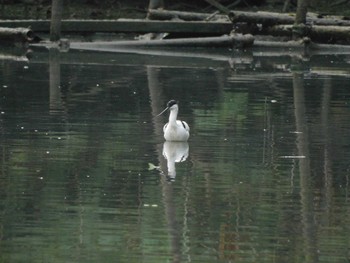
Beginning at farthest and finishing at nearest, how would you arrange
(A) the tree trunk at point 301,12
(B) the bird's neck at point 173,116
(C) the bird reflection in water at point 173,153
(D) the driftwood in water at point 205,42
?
(A) the tree trunk at point 301,12 → (D) the driftwood in water at point 205,42 → (B) the bird's neck at point 173,116 → (C) the bird reflection in water at point 173,153

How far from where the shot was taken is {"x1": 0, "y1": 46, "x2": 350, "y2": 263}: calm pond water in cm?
1089

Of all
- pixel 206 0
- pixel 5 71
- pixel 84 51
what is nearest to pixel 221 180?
pixel 5 71

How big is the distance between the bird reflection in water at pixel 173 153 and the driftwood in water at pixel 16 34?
17244mm

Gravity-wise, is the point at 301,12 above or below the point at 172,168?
above

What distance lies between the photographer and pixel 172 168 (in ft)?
50.4

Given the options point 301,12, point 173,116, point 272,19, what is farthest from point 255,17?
point 173,116

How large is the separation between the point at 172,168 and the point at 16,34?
64.2ft

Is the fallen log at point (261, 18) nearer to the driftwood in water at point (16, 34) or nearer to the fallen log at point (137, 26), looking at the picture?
the fallen log at point (137, 26)

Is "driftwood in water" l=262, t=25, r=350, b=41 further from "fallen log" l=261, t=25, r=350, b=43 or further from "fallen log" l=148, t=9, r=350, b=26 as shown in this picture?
"fallen log" l=148, t=9, r=350, b=26

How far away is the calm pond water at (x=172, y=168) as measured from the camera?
10.9m

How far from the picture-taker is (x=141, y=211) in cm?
1238

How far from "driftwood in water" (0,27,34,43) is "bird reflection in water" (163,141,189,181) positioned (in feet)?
56.6

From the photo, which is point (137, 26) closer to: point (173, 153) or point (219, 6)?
point (219, 6)

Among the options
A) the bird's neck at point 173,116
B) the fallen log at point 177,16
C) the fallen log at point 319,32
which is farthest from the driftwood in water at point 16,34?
the bird's neck at point 173,116
